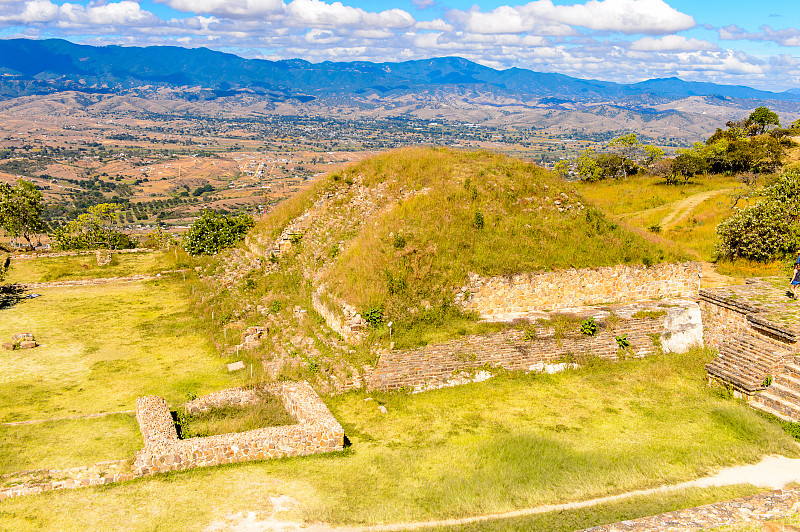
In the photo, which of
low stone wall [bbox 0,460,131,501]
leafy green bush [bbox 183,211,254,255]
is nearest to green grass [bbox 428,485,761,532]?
low stone wall [bbox 0,460,131,501]

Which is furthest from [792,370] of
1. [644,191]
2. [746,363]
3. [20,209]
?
[20,209]

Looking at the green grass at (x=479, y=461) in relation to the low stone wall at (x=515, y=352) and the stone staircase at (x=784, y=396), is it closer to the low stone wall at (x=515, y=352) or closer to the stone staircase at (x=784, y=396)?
the low stone wall at (x=515, y=352)

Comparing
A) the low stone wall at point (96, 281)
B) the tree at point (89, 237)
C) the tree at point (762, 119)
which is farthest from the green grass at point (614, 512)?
the tree at point (762, 119)

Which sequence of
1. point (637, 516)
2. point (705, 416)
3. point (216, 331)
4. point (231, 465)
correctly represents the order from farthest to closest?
point (216, 331) < point (705, 416) < point (231, 465) < point (637, 516)

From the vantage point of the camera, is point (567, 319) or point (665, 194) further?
point (665, 194)

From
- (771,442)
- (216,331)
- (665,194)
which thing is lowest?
(216,331)

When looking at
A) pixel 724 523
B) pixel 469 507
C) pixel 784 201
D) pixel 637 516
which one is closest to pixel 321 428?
pixel 469 507

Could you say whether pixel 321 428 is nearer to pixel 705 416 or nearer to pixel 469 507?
pixel 469 507
